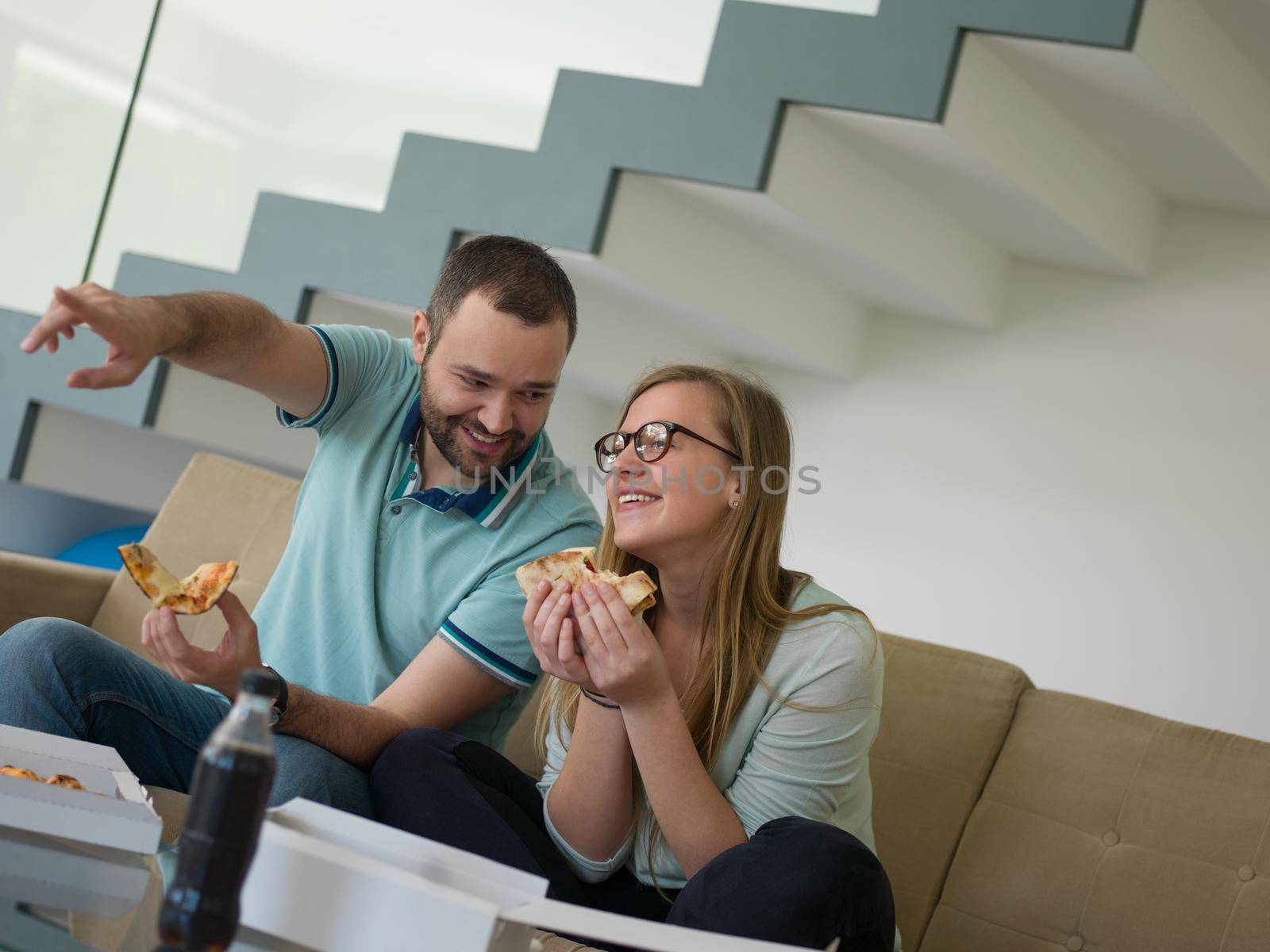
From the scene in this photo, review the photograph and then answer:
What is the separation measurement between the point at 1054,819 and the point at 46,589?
185cm

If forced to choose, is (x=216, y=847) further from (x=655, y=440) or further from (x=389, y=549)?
(x=389, y=549)

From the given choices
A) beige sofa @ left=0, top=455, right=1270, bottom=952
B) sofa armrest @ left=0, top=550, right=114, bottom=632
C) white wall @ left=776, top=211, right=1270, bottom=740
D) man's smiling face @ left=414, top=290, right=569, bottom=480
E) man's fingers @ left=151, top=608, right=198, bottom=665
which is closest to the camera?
man's fingers @ left=151, top=608, right=198, bottom=665

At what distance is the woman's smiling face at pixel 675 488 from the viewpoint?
68.9 inches

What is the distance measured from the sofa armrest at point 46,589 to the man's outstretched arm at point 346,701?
88 centimetres

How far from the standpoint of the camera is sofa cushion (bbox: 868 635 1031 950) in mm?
1956

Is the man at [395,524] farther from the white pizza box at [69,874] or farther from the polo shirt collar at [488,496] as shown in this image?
the white pizza box at [69,874]

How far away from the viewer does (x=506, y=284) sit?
1956 millimetres

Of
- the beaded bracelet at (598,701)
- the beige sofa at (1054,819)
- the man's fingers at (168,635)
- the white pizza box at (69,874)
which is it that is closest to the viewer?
the white pizza box at (69,874)

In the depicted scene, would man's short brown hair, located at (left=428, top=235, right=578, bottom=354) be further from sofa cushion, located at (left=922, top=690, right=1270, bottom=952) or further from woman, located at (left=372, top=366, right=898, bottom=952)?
sofa cushion, located at (left=922, top=690, right=1270, bottom=952)

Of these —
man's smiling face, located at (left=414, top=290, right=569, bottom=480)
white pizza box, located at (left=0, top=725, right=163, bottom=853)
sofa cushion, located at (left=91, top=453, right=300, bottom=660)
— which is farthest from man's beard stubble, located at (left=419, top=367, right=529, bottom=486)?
white pizza box, located at (left=0, top=725, right=163, bottom=853)

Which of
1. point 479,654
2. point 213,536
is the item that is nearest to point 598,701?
point 479,654

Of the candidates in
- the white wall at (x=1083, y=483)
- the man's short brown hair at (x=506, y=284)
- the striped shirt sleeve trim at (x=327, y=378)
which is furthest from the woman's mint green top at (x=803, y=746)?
the white wall at (x=1083, y=483)

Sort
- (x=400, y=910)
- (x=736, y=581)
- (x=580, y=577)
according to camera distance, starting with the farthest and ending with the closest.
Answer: (x=736, y=581), (x=580, y=577), (x=400, y=910)

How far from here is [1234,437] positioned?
291cm
